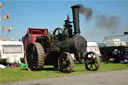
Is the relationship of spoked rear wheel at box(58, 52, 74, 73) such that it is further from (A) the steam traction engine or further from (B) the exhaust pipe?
(B) the exhaust pipe

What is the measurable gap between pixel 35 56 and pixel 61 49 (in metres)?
1.72

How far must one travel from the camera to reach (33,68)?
12.5 metres

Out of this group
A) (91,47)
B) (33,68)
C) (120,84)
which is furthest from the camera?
(91,47)

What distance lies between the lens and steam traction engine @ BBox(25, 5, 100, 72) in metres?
11.2

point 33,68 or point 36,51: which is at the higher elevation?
point 36,51

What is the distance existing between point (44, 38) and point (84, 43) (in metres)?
2.98

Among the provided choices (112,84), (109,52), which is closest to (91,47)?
(109,52)

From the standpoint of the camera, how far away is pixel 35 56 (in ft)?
40.0

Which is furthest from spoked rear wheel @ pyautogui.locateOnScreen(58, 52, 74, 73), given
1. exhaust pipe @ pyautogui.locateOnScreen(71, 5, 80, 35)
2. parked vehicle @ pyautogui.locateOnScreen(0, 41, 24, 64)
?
parked vehicle @ pyautogui.locateOnScreen(0, 41, 24, 64)

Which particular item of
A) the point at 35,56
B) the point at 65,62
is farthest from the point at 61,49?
the point at 35,56

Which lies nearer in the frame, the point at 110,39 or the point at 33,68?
the point at 33,68

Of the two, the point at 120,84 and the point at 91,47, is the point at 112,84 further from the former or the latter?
the point at 91,47

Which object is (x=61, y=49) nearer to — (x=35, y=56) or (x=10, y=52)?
(x=35, y=56)

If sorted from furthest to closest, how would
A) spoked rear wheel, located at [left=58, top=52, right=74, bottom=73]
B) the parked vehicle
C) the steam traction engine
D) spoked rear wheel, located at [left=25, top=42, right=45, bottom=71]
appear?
the parked vehicle < spoked rear wheel, located at [left=25, top=42, right=45, bottom=71] < the steam traction engine < spoked rear wheel, located at [left=58, top=52, right=74, bottom=73]
